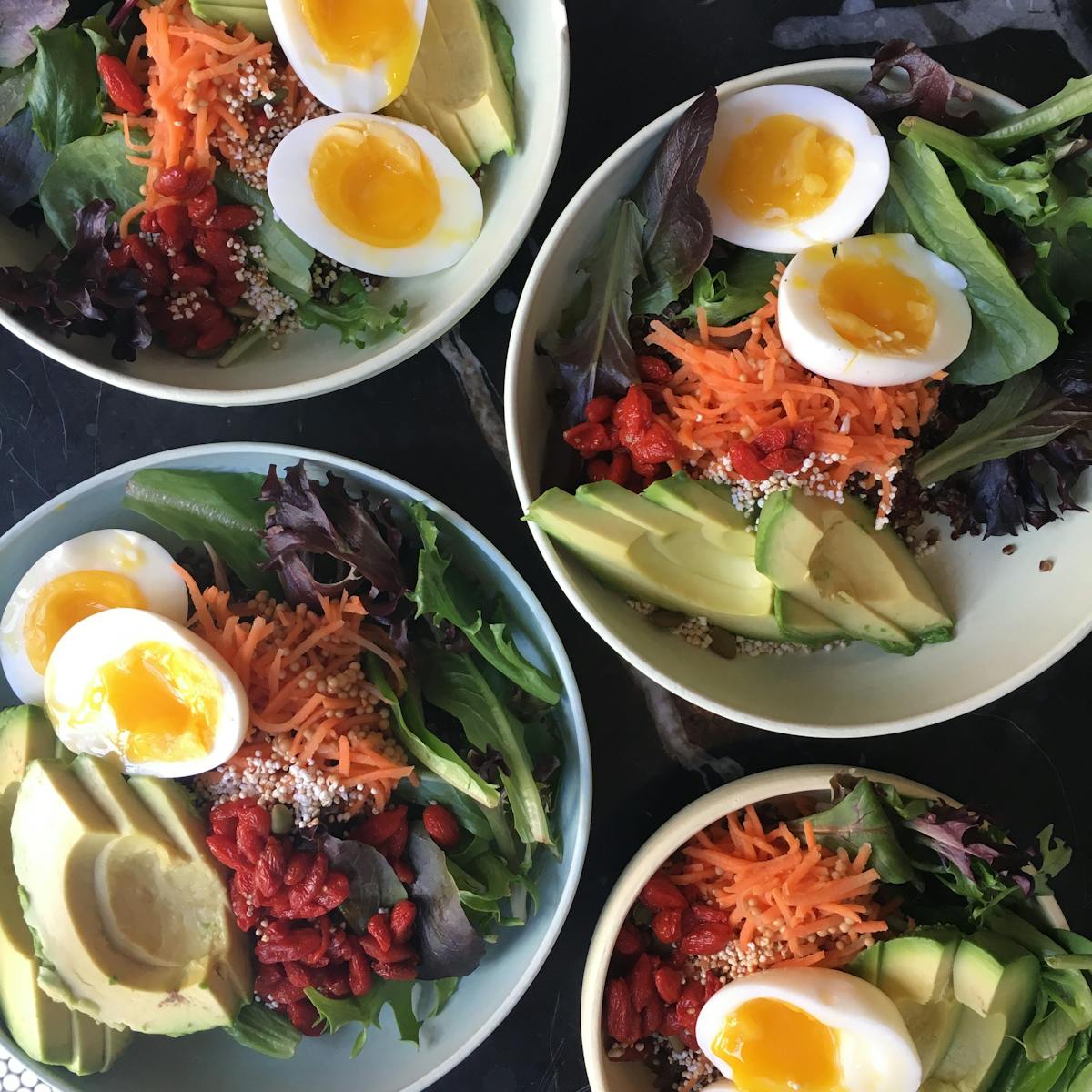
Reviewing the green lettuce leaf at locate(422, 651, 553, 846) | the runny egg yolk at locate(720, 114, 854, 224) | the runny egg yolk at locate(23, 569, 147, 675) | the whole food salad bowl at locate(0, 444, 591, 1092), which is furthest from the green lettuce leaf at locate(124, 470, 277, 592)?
the runny egg yolk at locate(720, 114, 854, 224)

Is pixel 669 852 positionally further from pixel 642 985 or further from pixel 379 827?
pixel 379 827

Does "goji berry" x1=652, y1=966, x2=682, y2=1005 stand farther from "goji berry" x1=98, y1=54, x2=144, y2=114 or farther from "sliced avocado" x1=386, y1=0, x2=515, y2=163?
"goji berry" x1=98, y1=54, x2=144, y2=114

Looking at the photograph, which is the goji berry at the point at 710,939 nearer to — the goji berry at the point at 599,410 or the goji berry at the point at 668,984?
the goji berry at the point at 668,984

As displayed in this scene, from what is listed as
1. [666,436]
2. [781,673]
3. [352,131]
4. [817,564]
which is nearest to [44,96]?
[352,131]

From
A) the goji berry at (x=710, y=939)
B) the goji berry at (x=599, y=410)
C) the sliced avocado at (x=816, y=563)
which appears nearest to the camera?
the sliced avocado at (x=816, y=563)

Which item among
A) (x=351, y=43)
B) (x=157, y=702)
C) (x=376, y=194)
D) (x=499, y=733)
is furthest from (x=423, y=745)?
(x=351, y=43)

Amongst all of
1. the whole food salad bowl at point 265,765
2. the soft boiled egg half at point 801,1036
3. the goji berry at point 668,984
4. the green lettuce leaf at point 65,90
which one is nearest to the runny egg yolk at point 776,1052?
the soft boiled egg half at point 801,1036
